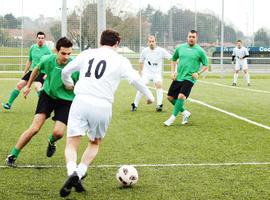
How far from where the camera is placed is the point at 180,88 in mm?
12859

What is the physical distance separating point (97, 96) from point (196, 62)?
6660 millimetres

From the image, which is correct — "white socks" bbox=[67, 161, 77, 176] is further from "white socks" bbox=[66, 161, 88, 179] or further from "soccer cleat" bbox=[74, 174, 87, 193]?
"soccer cleat" bbox=[74, 174, 87, 193]

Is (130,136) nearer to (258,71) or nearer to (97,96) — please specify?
(97,96)

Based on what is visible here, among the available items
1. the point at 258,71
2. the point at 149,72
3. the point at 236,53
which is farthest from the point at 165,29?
the point at 149,72

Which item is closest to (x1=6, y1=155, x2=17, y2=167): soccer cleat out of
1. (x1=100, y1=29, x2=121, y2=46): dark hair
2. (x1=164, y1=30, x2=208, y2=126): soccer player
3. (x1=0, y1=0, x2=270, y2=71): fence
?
(x1=100, y1=29, x2=121, y2=46): dark hair

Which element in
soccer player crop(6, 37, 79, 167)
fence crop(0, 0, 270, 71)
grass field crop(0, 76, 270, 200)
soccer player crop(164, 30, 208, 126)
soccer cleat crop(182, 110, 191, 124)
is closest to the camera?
A: grass field crop(0, 76, 270, 200)

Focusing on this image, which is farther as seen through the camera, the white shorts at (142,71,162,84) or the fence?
the fence

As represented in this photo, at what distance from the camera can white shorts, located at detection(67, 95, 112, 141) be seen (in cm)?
628

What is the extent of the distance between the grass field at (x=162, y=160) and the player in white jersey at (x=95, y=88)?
0.63m

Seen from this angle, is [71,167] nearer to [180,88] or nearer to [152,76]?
[180,88]

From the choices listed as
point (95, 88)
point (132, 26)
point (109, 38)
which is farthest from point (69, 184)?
point (132, 26)

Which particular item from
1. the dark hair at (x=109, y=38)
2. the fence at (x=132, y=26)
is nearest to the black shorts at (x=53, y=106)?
the dark hair at (x=109, y=38)

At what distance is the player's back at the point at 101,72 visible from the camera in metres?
6.27

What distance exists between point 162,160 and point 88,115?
247 centimetres
